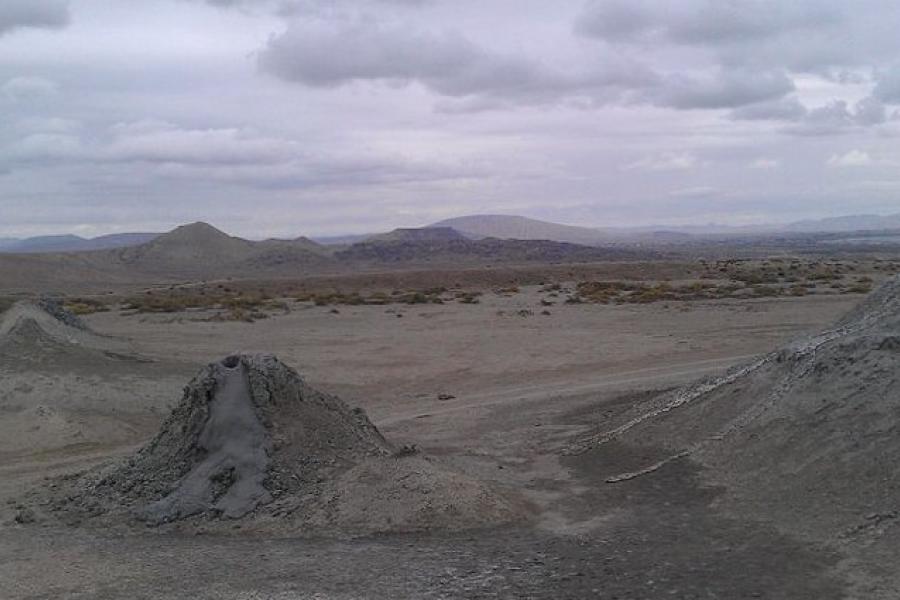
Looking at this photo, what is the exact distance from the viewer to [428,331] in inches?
1281

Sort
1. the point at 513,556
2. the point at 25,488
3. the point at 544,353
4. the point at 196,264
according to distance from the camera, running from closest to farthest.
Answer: the point at 513,556 → the point at 25,488 → the point at 544,353 → the point at 196,264

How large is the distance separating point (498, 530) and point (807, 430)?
375 cm

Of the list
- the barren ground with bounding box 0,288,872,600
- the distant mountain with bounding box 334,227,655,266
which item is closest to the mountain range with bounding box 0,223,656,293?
the distant mountain with bounding box 334,227,655,266

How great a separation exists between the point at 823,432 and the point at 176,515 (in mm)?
7367

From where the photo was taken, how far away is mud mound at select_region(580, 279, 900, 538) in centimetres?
863

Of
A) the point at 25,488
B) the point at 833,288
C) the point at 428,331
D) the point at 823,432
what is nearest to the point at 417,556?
the point at 823,432

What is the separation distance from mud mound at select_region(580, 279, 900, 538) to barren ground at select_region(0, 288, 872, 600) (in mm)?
436

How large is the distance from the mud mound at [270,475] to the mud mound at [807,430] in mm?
2671

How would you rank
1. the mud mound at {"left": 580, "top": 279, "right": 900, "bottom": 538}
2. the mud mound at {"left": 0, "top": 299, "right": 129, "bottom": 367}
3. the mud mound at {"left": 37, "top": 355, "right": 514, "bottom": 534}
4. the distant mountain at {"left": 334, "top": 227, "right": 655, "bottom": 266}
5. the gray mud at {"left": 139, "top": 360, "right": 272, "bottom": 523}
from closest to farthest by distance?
the mud mound at {"left": 580, "top": 279, "right": 900, "bottom": 538}
the mud mound at {"left": 37, "top": 355, "right": 514, "bottom": 534}
the gray mud at {"left": 139, "top": 360, "right": 272, "bottom": 523}
the mud mound at {"left": 0, "top": 299, "right": 129, "bottom": 367}
the distant mountain at {"left": 334, "top": 227, "right": 655, "bottom": 266}

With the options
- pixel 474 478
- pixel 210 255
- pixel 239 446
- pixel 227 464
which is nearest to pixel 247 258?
pixel 210 255

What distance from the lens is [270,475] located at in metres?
10.7

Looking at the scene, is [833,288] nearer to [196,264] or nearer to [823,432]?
[823,432]

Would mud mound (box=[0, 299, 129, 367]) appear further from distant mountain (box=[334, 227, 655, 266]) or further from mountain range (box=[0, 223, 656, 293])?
distant mountain (box=[334, 227, 655, 266])

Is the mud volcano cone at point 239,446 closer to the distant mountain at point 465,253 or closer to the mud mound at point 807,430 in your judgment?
the mud mound at point 807,430
